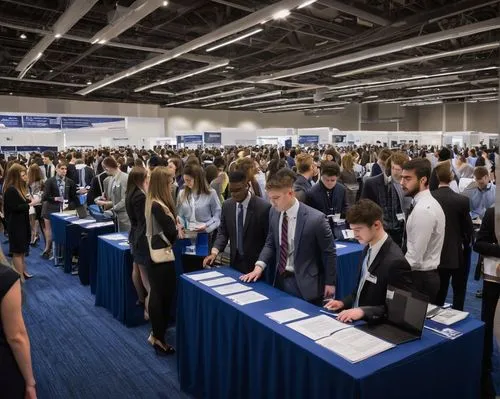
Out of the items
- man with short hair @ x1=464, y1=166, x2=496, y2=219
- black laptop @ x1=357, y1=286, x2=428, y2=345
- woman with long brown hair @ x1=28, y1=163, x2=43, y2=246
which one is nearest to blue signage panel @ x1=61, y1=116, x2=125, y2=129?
woman with long brown hair @ x1=28, y1=163, x2=43, y2=246

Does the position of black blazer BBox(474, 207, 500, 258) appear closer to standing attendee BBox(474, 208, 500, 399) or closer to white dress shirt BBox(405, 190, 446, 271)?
standing attendee BBox(474, 208, 500, 399)

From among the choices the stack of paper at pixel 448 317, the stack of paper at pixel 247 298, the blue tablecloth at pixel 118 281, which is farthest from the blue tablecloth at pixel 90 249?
the stack of paper at pixel 448 317

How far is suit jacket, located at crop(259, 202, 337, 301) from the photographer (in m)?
2.53

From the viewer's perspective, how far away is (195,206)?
3.88 m

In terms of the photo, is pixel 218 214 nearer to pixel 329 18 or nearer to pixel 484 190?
pixel 484 190

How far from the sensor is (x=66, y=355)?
3.51m

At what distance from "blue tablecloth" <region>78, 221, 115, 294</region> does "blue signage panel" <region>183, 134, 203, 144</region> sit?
10837mm

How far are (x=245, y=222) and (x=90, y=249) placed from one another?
2.71 metres

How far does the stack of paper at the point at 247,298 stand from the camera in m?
2.34

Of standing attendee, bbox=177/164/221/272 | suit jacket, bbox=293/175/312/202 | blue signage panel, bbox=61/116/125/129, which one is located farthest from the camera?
blue signage panel, bbox=61/116/125/129

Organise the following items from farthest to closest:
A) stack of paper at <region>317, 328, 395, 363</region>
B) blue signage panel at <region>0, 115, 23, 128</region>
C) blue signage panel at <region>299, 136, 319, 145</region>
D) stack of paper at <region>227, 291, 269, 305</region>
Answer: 1. blue signage panel at <region>299, 136, 319, 145</region>
2. blue signage panel at <region>0, 115, 23, 128</region>
3. stack of paper at <region>227, 291, 269, 305</region>
4. stack of paper at <region>317, 328, 395, 363</region>

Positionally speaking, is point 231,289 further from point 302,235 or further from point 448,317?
point 448,317

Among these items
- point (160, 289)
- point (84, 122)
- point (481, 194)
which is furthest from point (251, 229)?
point (84, 122)

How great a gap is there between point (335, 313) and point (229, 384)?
733mm
